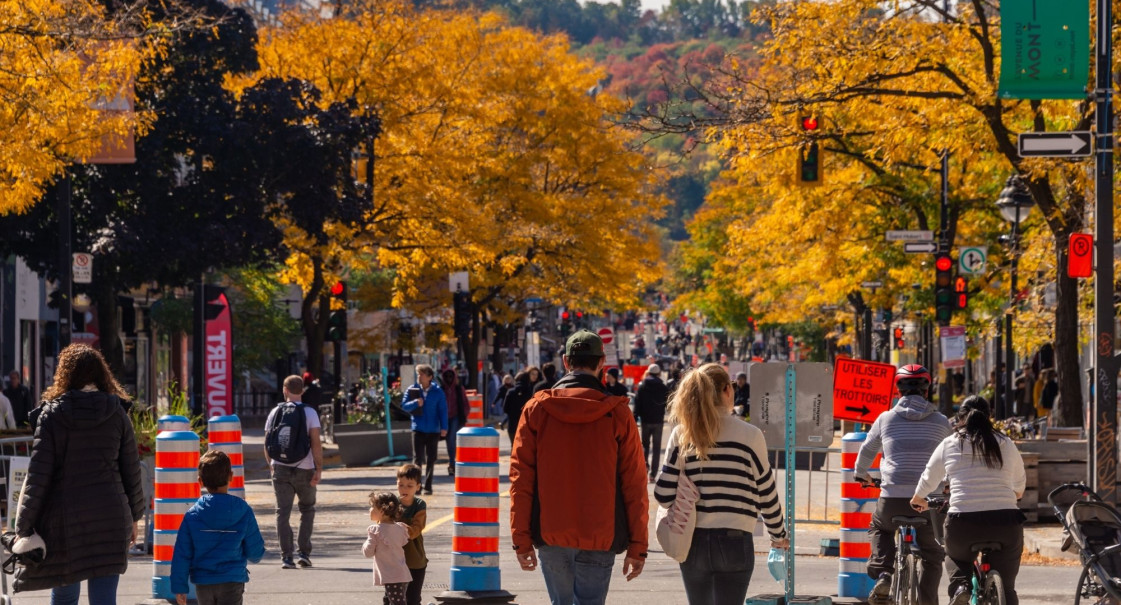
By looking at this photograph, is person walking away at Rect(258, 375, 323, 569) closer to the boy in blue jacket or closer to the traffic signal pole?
the boy in blue jacket

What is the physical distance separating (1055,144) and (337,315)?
2296 centimetres

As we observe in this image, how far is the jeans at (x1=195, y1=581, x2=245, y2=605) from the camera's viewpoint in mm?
9547

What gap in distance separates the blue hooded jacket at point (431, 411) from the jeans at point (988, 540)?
1421 cm

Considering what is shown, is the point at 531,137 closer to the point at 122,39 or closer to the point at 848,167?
the point at 848,167

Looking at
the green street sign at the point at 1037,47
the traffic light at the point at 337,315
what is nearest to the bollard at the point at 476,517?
the green street sign at the point at 1037,47

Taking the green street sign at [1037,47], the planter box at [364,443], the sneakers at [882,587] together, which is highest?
the green street sign at [1037,47]

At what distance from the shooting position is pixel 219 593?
9562 millimetres

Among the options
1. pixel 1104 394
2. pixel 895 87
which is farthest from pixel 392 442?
pixel 1104 394

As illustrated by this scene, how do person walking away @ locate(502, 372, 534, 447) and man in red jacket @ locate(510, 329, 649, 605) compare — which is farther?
person walking away @ locate(502, 372, 534, 447)

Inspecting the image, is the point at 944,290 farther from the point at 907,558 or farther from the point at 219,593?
the point at 219,593

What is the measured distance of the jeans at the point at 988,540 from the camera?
10586mm

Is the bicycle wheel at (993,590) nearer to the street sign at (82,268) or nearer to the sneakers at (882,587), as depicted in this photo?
the sneakers at (882,587)

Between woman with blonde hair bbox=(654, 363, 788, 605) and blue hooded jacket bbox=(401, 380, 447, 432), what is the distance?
16034 mm

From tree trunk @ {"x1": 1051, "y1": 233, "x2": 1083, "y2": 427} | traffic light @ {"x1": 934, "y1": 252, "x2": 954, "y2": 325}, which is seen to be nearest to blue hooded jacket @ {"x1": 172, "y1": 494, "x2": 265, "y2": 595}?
tree trunk @ {"x1": 1051, "y1": 233, "x2": 1083, "y2": 427}
